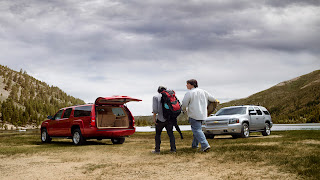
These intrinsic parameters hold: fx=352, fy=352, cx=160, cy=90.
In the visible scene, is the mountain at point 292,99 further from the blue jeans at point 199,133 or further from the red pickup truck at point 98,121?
the blue jeans at point 199,133

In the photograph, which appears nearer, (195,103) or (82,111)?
(195,103)

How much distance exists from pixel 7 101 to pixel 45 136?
48.2m

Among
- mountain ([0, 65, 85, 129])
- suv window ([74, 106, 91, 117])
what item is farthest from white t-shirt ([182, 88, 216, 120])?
mountain ([0, 65, 85, 129])

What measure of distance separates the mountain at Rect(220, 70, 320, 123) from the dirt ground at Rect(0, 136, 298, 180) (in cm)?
4690

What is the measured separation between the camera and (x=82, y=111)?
15.4m

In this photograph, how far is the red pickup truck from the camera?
1471 cm

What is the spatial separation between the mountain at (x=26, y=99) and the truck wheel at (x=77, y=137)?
4068cm

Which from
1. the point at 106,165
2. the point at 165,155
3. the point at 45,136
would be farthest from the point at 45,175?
the point at 45,136

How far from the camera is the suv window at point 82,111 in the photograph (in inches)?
590

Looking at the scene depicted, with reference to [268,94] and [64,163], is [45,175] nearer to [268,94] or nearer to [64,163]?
[64,163]

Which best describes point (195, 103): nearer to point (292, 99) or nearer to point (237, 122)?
point (237, 122)

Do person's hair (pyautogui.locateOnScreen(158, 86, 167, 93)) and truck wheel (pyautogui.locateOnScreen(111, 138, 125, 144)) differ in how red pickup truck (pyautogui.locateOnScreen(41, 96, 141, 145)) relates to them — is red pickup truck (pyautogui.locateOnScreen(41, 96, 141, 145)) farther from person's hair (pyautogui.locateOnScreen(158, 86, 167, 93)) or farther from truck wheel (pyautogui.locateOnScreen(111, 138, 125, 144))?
person's hair (pyautogui.locateOnScreen(158, 86, 167, 93))

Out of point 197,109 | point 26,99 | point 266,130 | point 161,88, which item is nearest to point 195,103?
point 197,109

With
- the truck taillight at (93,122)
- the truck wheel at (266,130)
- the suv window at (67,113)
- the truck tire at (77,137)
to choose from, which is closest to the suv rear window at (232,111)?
the truck wheel at (266,130)
